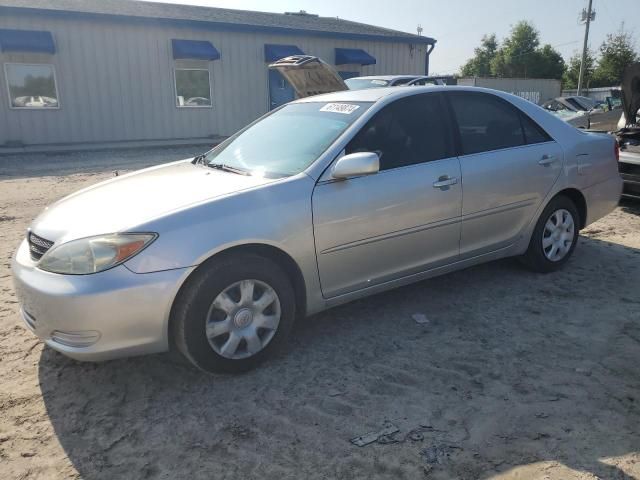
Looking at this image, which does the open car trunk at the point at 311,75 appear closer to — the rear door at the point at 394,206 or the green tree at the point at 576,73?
the rear door at the point at 394,206

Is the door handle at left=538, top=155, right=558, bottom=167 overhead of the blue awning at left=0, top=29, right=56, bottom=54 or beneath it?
beneath

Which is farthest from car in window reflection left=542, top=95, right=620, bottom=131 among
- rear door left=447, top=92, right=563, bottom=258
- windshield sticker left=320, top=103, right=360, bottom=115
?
windshield sticker left=320, top=103, right=360, bottom=115

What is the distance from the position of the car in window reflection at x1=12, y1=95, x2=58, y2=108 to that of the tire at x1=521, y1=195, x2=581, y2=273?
14.2 meters

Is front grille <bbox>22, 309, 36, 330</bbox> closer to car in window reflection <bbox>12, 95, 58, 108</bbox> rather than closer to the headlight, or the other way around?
the headlight

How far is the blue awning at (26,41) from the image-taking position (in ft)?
43.2

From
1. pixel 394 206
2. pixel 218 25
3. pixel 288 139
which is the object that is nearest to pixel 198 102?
pixel 218 25

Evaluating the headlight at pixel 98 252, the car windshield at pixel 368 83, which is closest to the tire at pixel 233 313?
the headlight at pixel 98 252

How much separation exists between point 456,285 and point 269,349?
1.95 meters

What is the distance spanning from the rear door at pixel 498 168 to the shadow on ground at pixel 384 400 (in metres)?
0.61

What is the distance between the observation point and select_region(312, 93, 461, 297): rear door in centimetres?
323

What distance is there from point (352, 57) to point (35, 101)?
10.1 m

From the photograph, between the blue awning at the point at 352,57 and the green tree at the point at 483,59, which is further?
the green tree at the point at 483,59

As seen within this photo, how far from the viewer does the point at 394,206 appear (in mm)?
3436

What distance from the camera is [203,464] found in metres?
2.35
